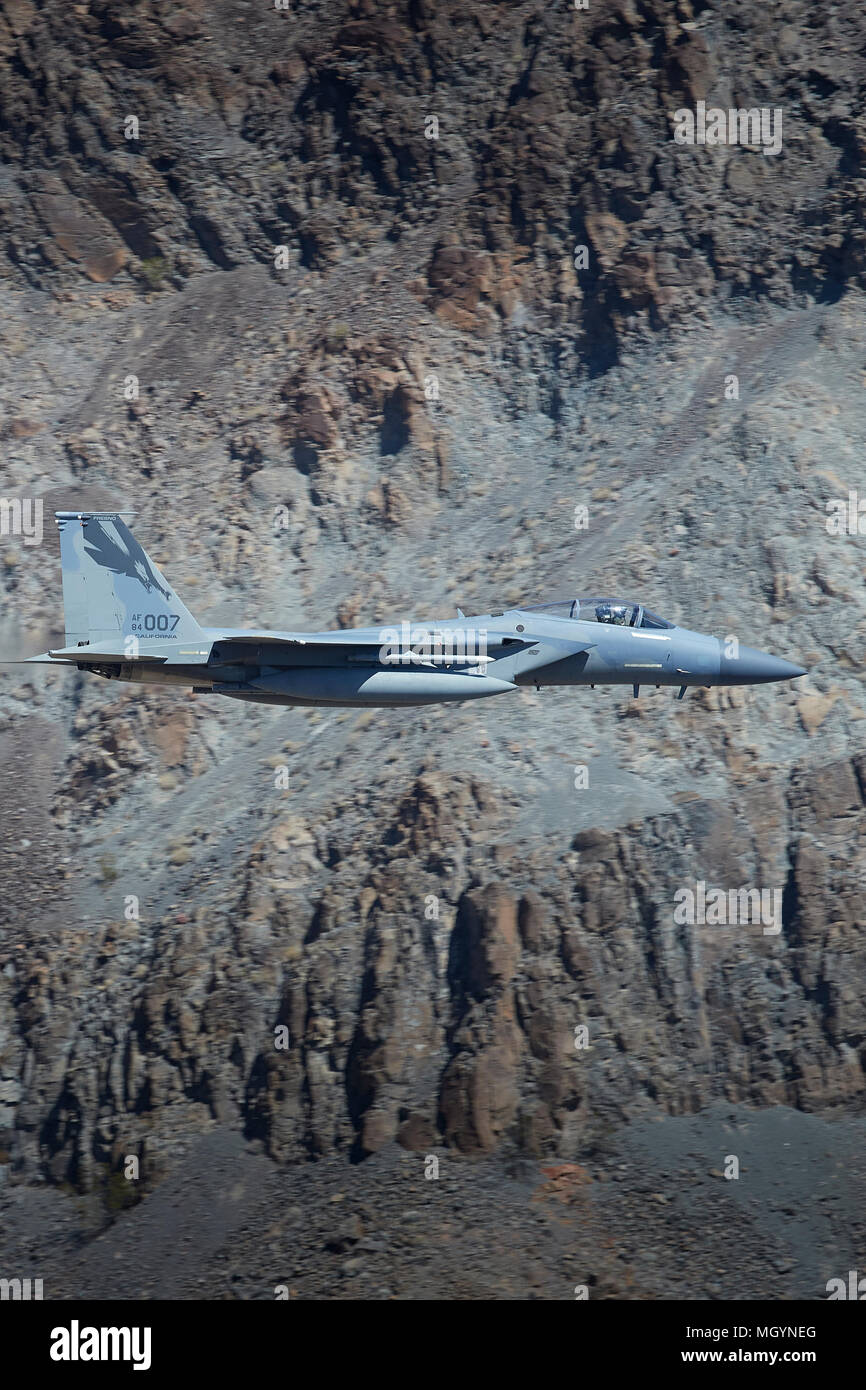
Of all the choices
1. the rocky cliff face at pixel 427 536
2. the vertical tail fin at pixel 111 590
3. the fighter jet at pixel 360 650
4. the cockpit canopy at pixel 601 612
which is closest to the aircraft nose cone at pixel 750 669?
the fighter jet at pixel 360 650

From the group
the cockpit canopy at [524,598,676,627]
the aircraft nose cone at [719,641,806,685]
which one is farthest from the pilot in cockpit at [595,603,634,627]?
the aircraft nose cone at [719,641,806,685]

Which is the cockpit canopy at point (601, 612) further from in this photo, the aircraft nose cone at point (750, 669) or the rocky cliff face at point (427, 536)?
the rocky cliff face at point (427, 536)

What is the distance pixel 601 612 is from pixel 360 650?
5.16 metres

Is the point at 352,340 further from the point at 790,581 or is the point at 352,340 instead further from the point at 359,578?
the point at 790,581

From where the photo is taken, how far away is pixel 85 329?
163ft

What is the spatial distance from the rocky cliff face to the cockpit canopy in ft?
20.3

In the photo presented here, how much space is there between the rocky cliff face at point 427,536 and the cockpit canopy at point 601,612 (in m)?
6.20

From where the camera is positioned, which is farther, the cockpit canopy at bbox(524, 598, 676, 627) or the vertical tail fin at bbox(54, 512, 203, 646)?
the cockpit canopy at bbox(524, 598, 676, 627)

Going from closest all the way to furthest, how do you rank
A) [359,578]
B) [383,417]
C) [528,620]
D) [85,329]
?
[528,620] < [359,578] < [383,417] < [85,329]

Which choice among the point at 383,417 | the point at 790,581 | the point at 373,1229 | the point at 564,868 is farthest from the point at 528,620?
the point at 383,417

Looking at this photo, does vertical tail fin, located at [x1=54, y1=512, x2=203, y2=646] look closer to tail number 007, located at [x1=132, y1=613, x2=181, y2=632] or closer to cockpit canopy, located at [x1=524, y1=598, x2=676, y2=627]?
tail number 007, located at [x1=132, y1=613, x2=181, y2=632]

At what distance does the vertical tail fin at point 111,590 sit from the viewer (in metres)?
31.0

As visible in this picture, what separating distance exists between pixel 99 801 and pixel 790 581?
63.0 ft

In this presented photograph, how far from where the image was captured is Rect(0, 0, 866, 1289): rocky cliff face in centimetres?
3484
